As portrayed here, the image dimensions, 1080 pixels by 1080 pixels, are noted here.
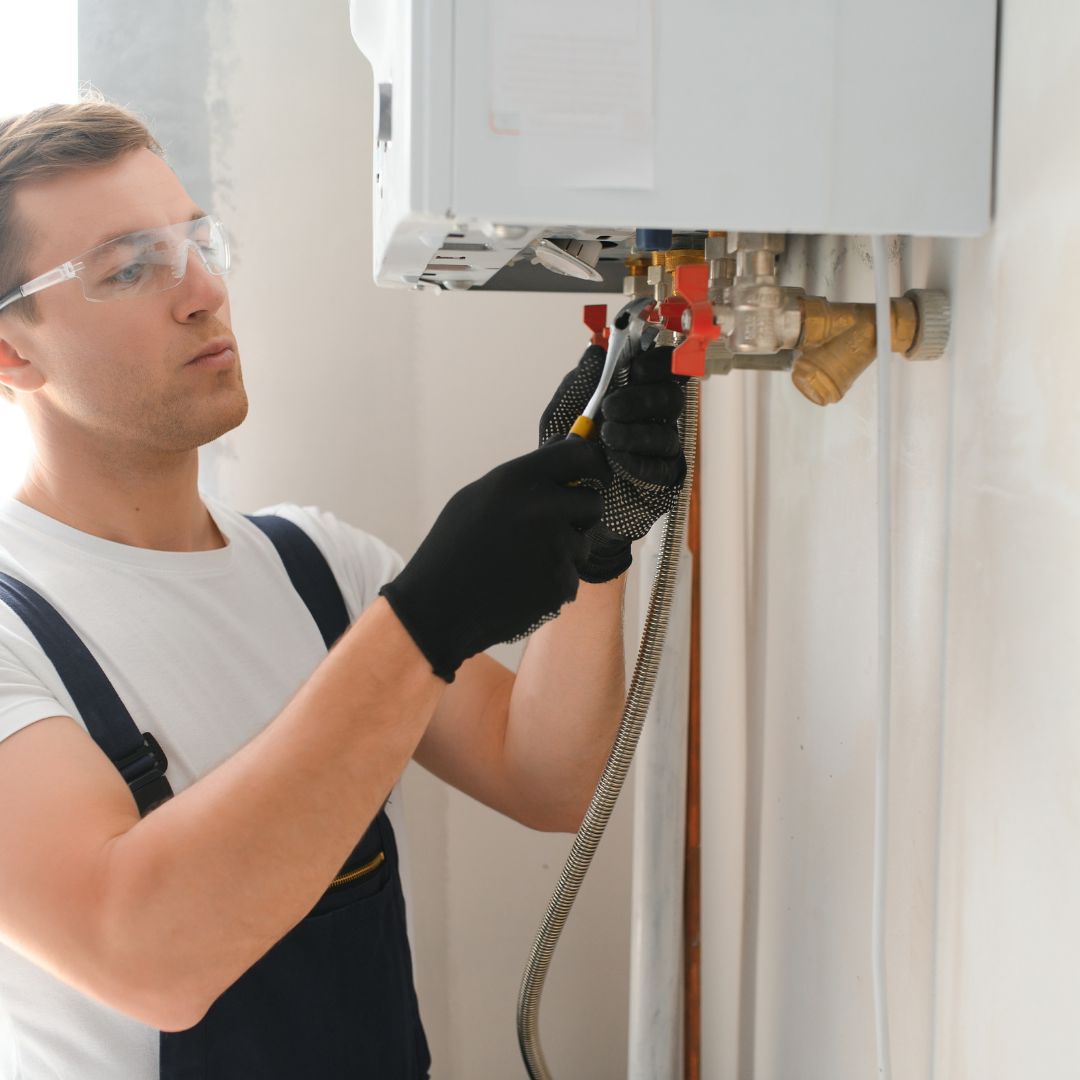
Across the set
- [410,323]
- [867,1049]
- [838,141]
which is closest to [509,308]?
[410,323]

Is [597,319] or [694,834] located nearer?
[597,319]

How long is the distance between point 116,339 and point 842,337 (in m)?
0.70

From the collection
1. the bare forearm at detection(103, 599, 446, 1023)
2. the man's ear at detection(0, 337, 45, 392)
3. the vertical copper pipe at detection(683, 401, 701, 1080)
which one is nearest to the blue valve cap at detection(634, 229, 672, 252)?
the bare forearm at detection(103, 599, 446, 1023)

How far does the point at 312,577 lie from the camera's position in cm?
113

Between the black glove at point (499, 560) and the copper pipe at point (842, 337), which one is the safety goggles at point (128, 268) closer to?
the black glove at point (499, 560)

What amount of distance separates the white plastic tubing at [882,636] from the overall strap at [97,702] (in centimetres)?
58

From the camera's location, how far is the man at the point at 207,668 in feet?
2.22

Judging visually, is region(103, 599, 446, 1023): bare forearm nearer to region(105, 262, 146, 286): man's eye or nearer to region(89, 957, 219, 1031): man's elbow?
region(89, 957, 219, 1031): man's elbow

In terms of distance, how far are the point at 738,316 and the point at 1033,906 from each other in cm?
37

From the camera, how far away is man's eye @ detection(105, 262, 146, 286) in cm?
98

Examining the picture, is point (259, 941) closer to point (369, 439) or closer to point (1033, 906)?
point (1033, 906)

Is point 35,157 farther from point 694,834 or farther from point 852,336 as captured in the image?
point 694,834

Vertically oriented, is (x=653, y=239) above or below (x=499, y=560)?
above

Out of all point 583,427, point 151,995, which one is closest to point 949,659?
point 583,427
